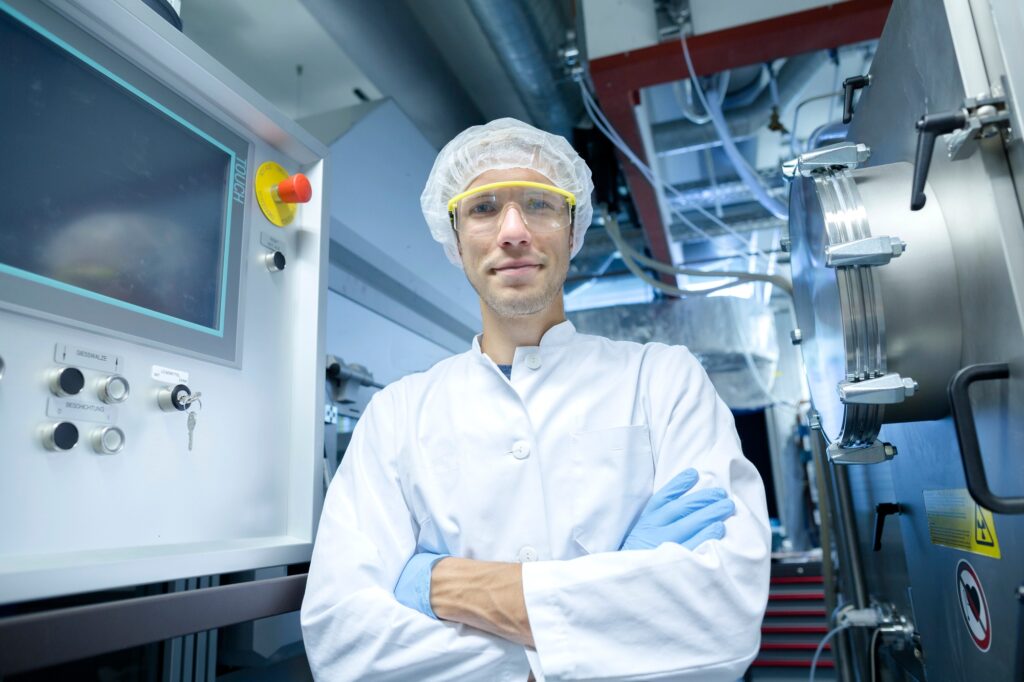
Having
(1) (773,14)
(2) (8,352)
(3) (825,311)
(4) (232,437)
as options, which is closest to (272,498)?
(4) (232,437)

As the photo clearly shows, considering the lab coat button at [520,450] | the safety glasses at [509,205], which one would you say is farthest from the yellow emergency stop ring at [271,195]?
the lab coat button at [520,450]

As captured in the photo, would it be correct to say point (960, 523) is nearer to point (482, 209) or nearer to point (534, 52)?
point (482, 209)

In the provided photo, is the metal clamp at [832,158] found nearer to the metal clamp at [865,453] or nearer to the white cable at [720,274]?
the metal clamp at [865,453]

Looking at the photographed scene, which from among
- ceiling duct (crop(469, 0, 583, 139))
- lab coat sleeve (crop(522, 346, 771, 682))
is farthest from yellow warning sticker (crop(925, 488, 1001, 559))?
ceiling duct (crop(469, 0, 583, 139))

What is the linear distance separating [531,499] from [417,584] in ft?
0.63

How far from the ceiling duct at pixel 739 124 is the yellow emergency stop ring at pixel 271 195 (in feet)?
5.52

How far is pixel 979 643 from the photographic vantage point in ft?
2.62

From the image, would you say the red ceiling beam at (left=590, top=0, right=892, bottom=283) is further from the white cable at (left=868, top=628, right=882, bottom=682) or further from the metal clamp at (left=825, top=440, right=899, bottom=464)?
the white cable at (left=868, top=628, right=882, bottom=682)

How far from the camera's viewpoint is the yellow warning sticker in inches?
29.5

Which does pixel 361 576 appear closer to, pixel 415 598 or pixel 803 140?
pixel 415 598

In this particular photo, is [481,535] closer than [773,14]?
Yes

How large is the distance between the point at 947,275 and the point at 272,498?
95cm

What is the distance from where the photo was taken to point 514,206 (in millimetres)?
1111

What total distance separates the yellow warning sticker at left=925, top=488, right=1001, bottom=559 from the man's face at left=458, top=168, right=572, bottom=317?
62 cm
